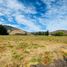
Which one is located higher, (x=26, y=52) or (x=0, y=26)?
(x=0, y=26)

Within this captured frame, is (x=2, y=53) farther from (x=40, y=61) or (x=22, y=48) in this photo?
(x=40, y=61)

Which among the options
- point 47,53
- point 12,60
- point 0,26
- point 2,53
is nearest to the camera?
point 12,60

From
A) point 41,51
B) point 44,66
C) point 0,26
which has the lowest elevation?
point 44,66

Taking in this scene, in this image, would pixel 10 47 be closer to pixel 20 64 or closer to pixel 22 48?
pixel 22 48

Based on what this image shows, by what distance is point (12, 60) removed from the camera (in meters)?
21.4

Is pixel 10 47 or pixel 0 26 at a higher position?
pixel 0 26

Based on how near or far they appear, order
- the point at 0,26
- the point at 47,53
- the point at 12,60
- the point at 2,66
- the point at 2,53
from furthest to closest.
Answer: the point at 0,26
the point at 47,53
the point at 2,53
the point at 12,60
the point at 2,66

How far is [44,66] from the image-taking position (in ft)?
69.7

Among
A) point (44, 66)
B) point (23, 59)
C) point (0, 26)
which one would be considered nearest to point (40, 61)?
point (44, 66)

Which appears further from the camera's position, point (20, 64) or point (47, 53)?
point (47, 53)

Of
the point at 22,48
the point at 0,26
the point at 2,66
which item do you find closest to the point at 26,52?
the point at 22,48

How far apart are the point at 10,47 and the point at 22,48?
2.06 metres

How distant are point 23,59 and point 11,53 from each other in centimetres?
247

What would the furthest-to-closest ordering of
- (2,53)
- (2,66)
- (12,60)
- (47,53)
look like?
(47,53) < (2,53) < (12,60) < (2,66)
